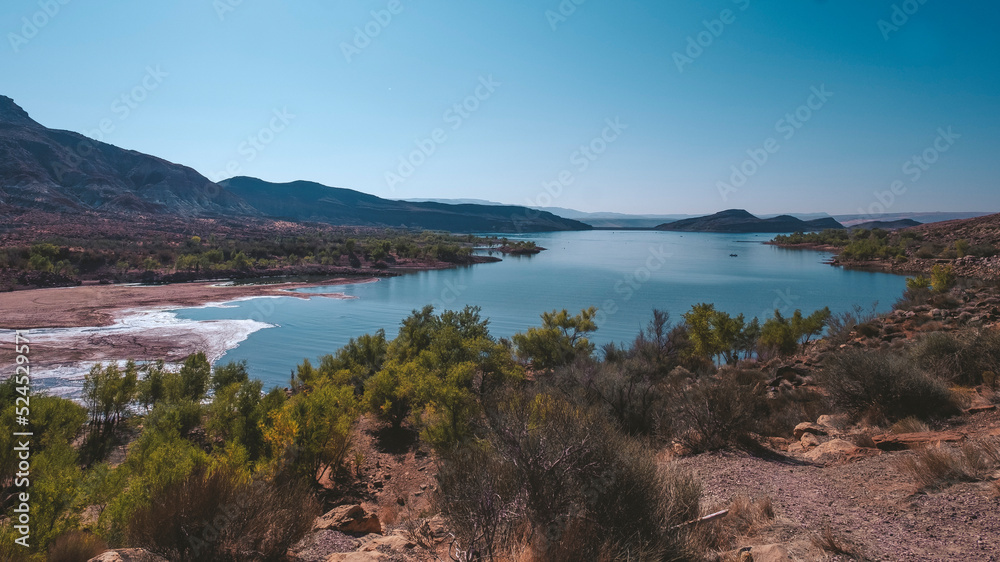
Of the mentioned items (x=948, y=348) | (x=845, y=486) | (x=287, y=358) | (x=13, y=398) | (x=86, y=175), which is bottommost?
(x=287, y=358)

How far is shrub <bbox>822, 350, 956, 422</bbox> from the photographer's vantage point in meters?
9.10

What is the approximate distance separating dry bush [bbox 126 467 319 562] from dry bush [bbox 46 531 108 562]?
153 centimetres

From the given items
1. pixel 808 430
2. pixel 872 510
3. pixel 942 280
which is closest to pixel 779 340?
pixel 942 280

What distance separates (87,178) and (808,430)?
16509 cm

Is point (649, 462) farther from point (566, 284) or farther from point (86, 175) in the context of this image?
point (86, 175)

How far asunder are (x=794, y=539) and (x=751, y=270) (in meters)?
72.6

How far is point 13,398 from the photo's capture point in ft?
49.4

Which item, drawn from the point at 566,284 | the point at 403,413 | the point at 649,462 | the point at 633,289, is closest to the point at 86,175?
the point at 566,284

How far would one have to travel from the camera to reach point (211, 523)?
209 inches

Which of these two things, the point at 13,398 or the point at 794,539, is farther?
the point at 13,398

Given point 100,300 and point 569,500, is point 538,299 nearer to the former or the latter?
point 100,300

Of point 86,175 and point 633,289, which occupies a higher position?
point 86,175

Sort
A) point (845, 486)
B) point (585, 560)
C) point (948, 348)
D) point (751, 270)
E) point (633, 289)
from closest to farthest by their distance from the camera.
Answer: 1. point (585, 560)
2. point (845, 486)
3. point (948, 348)
4. point (633, 289)
5. point (751, 270)

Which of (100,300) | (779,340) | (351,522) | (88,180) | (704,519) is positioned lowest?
(779,340)
